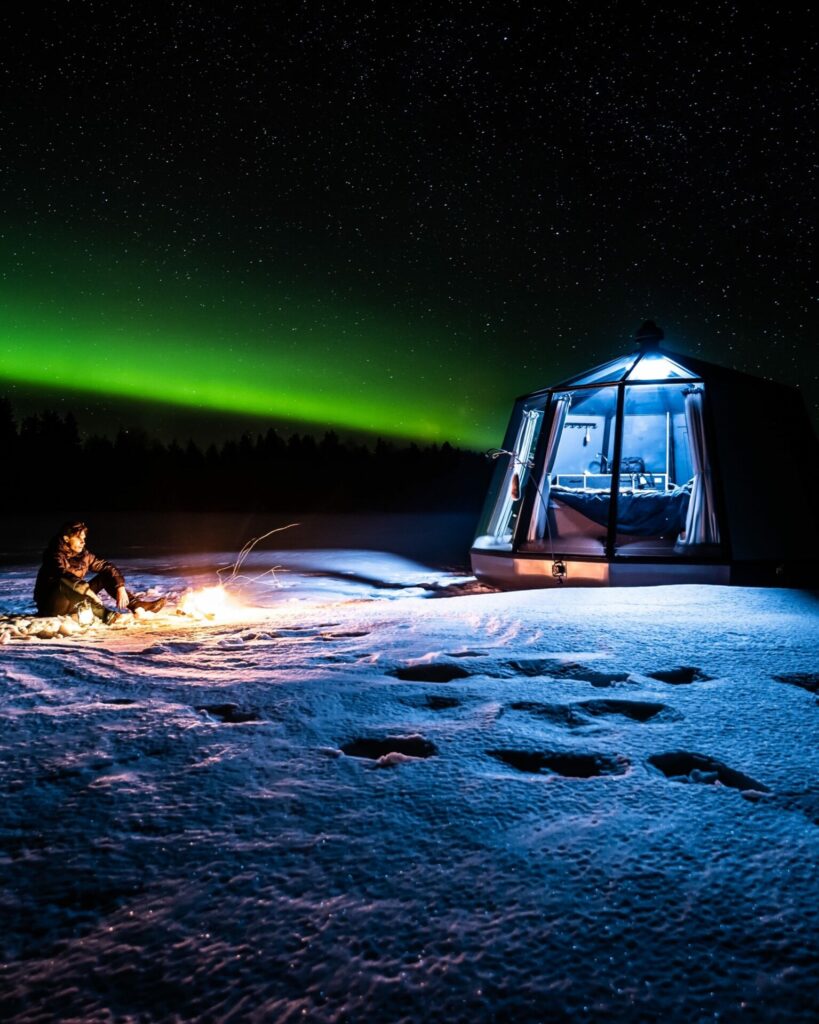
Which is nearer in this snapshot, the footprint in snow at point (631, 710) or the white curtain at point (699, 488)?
the footprint in snow at point (631, 710)

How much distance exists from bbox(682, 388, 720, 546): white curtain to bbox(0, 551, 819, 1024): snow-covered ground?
4.08 m

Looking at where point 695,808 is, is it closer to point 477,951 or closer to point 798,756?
point 798,756

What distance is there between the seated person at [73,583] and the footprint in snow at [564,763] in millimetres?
4165

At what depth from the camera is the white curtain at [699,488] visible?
7367 mm

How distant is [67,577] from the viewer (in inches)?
211

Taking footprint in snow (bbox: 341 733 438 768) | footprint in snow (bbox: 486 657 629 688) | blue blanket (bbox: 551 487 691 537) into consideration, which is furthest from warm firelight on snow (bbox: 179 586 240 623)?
blue blanket (bbox: 551 487 691 537)

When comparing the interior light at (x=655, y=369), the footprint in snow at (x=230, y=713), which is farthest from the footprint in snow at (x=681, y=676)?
the interior light at (x=655, y=369)

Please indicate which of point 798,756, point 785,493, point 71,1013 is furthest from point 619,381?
point 71,1013

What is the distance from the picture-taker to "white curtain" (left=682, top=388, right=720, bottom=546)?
7367mm

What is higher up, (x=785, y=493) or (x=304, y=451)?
(x=304, y=451)

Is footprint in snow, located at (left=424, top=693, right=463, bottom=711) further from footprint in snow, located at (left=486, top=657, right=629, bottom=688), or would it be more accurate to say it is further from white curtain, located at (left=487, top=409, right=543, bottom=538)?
white curtain, located at (left=487, top=409, right=543, bottom=538)

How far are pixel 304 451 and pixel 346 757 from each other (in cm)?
6320

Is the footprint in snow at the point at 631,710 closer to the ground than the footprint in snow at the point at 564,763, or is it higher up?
higher up

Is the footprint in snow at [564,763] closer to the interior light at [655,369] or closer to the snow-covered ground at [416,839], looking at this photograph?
the snow-covered ground at [416,839]
